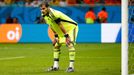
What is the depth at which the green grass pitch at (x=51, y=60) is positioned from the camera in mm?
15375

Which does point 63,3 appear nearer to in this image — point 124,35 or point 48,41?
point 48,41

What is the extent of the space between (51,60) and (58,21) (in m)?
4.22

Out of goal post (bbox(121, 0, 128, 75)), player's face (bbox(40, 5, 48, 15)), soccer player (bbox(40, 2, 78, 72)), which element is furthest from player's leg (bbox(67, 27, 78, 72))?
goal post (bbox(121, 0, 128, 75))

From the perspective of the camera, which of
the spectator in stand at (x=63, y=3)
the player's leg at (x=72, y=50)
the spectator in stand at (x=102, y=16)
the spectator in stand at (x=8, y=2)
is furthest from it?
the spectator in stand at (x=8, y=2)

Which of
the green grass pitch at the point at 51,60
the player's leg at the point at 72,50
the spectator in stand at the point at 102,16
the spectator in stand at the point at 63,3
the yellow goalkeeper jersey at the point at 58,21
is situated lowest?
the green grass pitch at the point at 51,60

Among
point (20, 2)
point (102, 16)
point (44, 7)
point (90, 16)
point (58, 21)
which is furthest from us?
point (20, 2)

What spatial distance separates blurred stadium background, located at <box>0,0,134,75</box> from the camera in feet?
54.6

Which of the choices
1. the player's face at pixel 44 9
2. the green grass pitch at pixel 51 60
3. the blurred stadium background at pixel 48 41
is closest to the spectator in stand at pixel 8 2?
the blurred stadium background at pixel 48 41

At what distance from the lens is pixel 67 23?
51.6 feet

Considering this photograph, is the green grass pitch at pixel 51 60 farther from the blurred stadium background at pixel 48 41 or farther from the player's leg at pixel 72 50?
the player's leg at pixel 72 50

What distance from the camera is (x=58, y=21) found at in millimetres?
15477

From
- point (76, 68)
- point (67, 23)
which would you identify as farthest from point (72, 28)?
point (76, 68)

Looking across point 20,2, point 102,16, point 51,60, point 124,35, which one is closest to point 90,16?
point 102,16

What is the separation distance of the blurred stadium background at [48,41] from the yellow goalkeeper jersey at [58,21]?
3.88 feet
